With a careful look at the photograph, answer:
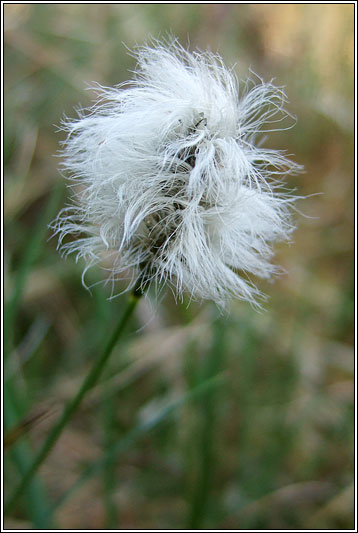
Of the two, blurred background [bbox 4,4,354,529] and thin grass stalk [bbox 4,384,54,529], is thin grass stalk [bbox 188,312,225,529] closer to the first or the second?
blurred background [bbox 4,4,354,529]

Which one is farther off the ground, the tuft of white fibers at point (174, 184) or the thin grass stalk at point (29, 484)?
the tuft of white fibers at point (174, 184)

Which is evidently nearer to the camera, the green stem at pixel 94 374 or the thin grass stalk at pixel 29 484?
the green stem at pixel 94 374

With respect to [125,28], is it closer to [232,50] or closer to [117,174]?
[232,50]

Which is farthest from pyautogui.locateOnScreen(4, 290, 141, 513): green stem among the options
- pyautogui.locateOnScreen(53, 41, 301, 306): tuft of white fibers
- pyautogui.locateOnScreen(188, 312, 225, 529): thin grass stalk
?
pyautogui.locateOnScreen(188, 312, 225, 529): thin grass stalk

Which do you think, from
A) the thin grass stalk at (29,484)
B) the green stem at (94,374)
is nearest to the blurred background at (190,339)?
the thin grass stalk at (29,484)

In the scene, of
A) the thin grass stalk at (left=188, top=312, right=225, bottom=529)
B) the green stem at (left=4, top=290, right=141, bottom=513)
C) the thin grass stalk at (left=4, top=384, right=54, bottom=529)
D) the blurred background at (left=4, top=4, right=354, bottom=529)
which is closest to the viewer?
the green stem at (left=4, top=290, right=141, bottom=513)

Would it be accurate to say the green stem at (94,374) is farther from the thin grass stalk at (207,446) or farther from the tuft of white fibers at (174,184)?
the thin grass stalk at (207,446)

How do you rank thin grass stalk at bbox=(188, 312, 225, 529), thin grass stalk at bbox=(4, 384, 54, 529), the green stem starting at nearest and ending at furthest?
the green stem → thin grass stalk at bbox=(4, 384, 54, 529) → thin grass stalk at bbox=(188, 312, 225, 529)

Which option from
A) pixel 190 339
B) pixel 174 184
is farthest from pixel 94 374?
pixel 190 339

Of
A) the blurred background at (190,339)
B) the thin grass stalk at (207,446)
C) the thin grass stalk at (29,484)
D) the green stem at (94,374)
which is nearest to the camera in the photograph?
the green stem at (94,374)
